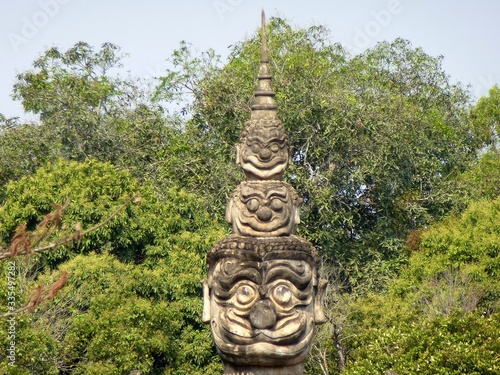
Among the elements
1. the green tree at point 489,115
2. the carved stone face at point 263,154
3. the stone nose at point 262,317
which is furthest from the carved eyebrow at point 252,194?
the green tree at point 489,115

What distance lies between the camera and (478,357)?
22875 millimetres

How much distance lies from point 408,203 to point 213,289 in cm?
2102

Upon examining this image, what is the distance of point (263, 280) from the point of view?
615 inches

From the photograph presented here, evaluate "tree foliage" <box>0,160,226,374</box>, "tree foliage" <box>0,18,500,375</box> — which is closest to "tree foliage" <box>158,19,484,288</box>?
"tree foliage" <box>0,18,500,375</box>

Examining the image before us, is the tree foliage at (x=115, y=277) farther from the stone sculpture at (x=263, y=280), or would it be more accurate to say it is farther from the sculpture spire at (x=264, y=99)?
the stone sculpture at (x=263, y=280)

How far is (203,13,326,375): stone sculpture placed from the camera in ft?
50.5

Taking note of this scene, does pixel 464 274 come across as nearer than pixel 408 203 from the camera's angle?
Yes

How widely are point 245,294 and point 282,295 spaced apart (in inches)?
16.1

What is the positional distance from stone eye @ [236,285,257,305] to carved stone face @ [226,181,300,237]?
0.70 meters

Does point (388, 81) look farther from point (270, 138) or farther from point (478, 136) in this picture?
point (270, 138)

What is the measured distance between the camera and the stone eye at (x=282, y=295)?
50.9 ft

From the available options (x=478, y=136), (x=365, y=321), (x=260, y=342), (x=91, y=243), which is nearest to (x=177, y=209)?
(x=91, y=243)

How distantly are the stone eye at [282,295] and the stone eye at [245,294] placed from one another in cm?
24

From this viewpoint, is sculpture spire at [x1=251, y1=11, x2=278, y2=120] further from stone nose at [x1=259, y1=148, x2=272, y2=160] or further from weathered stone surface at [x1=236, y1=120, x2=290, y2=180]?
stone nose at [x1=259, y1=148, x2=272, y2=160]
